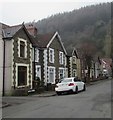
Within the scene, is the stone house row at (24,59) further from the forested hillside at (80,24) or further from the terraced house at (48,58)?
the forested hillside at (80,24)

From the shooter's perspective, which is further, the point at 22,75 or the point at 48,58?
the point at 48,58

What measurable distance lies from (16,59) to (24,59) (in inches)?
65.9

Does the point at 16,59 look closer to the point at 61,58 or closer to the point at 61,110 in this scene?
the point at 61,110

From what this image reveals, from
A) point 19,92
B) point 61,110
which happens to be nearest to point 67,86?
point 19,92

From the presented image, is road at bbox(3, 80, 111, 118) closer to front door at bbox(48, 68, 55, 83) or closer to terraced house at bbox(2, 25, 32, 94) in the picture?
terraced house at bbox(2, 25, 32, 94)

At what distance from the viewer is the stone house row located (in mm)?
27547

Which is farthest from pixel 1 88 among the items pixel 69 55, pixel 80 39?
pixel 80 39

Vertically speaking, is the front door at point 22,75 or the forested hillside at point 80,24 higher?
the forested hillside at point 80,24

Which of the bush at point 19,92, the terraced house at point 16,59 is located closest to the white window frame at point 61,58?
the terraced house at point 16,59

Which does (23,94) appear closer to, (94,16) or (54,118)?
(54,118)

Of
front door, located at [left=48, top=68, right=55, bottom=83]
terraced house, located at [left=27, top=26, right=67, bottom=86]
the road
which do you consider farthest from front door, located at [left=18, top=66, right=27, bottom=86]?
the road

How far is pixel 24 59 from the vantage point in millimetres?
29781

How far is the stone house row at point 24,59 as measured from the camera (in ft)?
90.4

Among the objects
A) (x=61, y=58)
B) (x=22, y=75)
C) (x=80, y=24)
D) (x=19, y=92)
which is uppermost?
Answer: (x=80, y=24)
